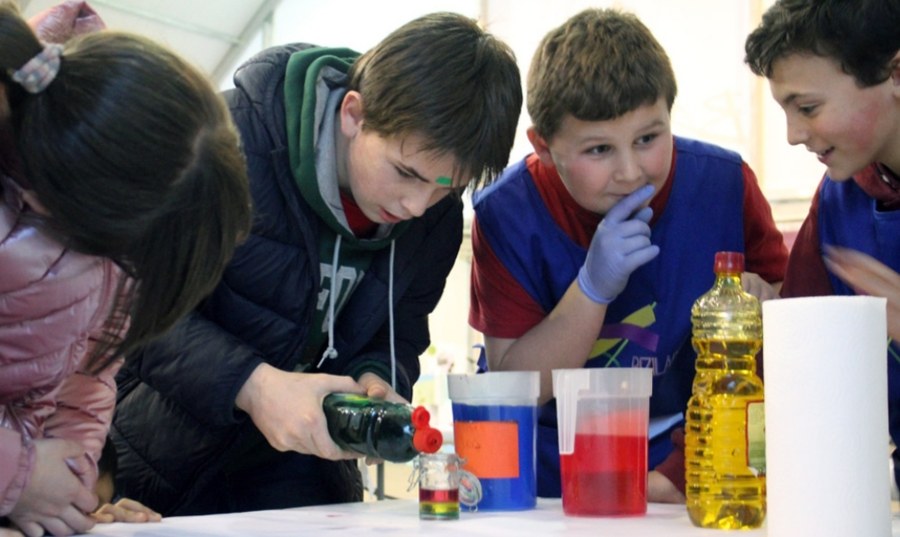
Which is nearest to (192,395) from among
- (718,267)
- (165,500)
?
(165,500)

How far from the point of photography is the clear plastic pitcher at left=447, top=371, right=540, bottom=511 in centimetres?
124

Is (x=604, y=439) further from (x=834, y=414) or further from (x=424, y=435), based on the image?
(x=834, y=414)

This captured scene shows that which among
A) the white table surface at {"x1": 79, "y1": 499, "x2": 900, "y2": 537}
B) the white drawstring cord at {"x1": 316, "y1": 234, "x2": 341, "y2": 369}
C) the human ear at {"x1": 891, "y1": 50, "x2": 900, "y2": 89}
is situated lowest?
the white table surface at {"x1": 79, "y1": 499, "x2": 900, "y2": 537}

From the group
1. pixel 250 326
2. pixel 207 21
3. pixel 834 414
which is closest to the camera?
pixel 834 414

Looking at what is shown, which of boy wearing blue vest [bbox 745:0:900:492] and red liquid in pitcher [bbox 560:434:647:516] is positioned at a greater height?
boy wearing blue vest [bbox 745:0:900:492]

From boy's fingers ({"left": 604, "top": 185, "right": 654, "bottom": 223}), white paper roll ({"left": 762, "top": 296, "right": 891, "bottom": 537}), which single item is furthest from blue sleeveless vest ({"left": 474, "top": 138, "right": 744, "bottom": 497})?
white paper roll ({"left": 762, "top": 296, "right": 891, "bottom": 537})

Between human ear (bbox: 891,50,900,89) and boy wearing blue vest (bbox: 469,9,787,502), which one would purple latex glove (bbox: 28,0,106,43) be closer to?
boy wearing blue vest (bbox: 469,9,787,502)

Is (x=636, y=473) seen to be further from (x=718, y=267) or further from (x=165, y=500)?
(x=165, y=500)

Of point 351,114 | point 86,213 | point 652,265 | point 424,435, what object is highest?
point 351,114

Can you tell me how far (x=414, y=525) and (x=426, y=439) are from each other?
10 centimetres

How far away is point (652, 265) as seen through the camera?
64.1 inches

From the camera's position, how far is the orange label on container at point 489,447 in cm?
124

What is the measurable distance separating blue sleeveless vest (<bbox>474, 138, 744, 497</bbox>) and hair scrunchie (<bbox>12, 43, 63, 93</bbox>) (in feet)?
2.73

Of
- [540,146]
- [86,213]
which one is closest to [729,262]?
[540,146]
